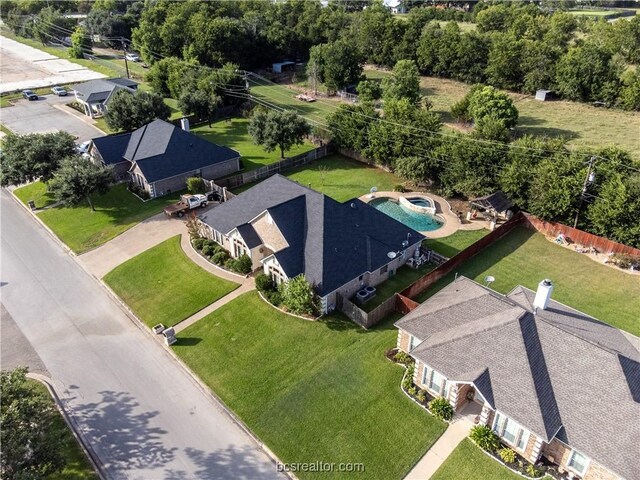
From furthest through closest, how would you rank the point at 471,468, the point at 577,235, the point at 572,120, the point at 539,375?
the point at 572,120, the point at 577,235, the point at 539,375, the point at 471,468

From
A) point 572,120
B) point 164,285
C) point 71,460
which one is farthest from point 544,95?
point 71,460

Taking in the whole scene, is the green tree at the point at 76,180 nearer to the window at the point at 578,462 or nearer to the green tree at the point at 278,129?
the green tree at the point at 278,129

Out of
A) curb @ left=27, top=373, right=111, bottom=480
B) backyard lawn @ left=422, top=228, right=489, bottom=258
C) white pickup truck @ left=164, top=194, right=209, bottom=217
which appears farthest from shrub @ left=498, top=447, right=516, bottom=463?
white pickup truck @ left=164, top=194, right=209, bottom=217

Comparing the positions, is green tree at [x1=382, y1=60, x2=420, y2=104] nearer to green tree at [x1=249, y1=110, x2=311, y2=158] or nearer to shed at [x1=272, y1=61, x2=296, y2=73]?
green tree at [x1=249, y1=110, x2=311, y2=158]

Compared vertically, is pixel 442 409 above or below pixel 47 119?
below

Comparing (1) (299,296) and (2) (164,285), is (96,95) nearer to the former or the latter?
(2) (164,285)

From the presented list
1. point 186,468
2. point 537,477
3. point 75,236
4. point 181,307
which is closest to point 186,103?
point 75,236

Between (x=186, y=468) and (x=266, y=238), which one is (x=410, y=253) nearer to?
(x=266, y=238)
